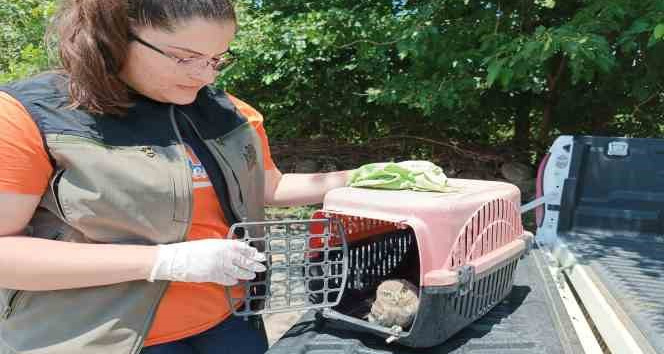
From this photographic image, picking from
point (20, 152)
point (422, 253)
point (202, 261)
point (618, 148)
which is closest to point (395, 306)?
point (422, 253)

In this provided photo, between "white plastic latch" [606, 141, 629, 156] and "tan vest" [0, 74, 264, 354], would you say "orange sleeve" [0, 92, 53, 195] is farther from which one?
"white plastic latch" [606, 141, 629, 156]

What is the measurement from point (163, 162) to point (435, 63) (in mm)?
3574

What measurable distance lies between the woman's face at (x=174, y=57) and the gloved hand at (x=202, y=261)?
1.14 ft

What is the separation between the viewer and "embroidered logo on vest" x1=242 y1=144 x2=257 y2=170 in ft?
4.21

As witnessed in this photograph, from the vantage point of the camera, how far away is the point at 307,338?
1.39 metres

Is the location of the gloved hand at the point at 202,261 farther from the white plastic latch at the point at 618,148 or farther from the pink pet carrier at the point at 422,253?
the white plastic latch at the point at 618,148

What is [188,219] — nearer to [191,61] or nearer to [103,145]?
[103,145]

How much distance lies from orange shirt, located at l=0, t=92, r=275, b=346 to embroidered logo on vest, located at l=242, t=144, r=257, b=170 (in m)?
0.13

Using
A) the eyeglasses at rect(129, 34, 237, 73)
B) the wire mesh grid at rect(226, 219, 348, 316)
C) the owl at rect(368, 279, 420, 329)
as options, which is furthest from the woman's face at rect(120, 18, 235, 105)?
the owl at rect(368, 279, 420, 329)

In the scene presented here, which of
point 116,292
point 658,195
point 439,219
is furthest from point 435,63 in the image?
point 116,292

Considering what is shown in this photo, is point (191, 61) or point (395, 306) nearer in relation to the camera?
point (191, 61)

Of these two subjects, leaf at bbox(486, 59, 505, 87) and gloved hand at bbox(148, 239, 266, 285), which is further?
leaf at bbox(486, 59, 505, 87)

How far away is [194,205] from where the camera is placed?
1.14 m

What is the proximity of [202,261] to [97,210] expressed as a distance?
0.23 m
